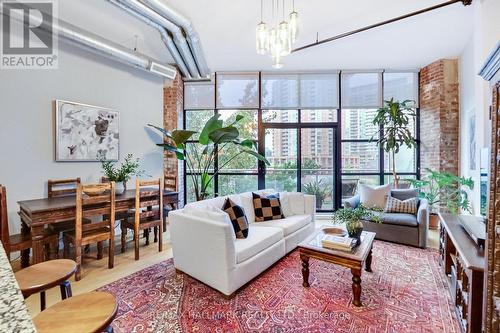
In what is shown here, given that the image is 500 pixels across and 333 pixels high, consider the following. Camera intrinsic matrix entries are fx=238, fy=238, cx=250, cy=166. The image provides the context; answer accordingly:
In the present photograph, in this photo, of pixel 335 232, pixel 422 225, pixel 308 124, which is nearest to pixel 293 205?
pixel 335 232

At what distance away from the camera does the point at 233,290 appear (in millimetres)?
2365

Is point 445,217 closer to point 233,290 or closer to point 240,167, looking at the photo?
point 233,290

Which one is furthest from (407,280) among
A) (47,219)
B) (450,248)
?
(47,219)

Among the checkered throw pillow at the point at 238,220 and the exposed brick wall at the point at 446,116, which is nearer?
the checkered throw pillow at the point at 238,220

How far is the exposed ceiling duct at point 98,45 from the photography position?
291 centimetres

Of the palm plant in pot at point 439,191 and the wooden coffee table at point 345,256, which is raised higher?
the palm plant in pot at point 439,191

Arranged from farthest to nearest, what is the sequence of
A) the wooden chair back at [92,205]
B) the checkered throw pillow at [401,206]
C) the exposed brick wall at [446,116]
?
1. the exposed brick wall at [446,116]
2. the checkered throw pillow at [401,206]
3. the wooden chair back at [92,205]

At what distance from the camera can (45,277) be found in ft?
4.56

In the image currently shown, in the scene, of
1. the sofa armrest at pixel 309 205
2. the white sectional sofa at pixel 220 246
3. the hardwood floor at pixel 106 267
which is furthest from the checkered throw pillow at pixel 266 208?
the hardwood floor at pixel 106 267

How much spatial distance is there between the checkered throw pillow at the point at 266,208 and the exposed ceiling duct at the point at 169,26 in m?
2.54

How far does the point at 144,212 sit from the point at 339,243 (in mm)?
2718

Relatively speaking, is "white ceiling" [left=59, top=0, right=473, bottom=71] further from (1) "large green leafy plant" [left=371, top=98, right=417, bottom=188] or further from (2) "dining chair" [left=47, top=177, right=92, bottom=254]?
(2) "dining chair" [left=47, top=177, right=92, bottom=254]

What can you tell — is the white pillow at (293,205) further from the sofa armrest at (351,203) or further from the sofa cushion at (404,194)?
the sofa cushion at (404,194)

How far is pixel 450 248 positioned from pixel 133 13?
14.6 ft
